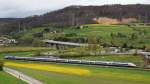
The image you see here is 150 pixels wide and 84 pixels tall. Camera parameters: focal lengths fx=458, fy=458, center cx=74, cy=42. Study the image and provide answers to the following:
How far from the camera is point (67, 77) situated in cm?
7494

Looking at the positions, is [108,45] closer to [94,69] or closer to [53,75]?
[94,69]

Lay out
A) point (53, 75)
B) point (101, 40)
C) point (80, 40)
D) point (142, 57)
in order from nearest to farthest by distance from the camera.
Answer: point (53, 75)
point (142, 57)
point (101, 40)
point (80, 40)

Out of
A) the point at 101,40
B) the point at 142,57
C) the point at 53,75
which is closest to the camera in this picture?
the point at 53,75

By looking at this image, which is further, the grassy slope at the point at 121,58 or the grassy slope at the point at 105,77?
the grassy slope at the point at 121,58

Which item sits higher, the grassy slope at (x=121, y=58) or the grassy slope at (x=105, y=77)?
the grassy slope at (x=105, y=77)

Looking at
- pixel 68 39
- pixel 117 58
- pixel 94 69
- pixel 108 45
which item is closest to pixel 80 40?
pixel 68 39

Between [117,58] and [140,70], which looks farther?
[117,58]

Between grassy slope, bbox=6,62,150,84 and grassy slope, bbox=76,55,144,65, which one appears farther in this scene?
grassy slope, bbox=76,55,144,65

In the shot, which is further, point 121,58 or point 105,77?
point 121,58

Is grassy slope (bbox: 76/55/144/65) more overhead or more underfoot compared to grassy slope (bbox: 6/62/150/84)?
more underfoot

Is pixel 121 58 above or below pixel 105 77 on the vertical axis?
below

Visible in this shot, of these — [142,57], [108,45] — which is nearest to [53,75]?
[142,57]

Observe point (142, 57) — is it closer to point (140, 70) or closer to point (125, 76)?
point (140, 70)

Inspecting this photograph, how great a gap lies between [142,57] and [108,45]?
45921mm
